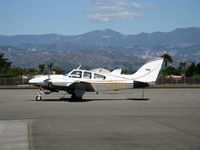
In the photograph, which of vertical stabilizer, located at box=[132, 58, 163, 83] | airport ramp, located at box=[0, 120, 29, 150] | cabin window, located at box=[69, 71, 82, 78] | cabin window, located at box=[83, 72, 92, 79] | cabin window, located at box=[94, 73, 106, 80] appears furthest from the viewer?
vertical stabilizer, located at box=[132, 58, 163, 83]

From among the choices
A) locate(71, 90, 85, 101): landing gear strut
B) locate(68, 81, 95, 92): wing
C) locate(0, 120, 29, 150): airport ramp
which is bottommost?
locate(0, 120, 29, 150): airport ramp

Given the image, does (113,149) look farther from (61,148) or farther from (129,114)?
(129,114)

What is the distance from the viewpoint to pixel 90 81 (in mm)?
26156

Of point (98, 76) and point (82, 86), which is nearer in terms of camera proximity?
point (82, 86)

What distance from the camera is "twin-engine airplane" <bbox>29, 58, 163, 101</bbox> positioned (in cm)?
2572

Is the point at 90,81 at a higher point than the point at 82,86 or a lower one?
higher

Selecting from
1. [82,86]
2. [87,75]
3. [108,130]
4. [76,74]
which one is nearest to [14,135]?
[108,130]

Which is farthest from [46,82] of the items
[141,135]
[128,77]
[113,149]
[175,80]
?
[175,80]

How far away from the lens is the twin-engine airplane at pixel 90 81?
84.4 ft

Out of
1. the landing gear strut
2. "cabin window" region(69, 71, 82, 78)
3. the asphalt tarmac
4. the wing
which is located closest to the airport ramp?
the asphalt tarmac

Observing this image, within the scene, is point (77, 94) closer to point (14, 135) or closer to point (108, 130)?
point (108, 130)

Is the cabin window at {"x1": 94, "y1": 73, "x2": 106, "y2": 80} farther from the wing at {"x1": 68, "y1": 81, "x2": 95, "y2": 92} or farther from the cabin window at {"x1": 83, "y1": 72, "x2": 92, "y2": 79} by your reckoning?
the wing at {"x1": 68, "y1": 81, "x2": 95, "y2": 92}

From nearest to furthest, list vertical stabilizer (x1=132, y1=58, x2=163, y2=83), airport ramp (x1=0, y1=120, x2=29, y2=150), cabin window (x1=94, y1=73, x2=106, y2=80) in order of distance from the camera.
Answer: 1. airport ramp (x1=0, y1=120, x2=29, y2=150)
2. cabin window (x1=94, y1=73, x2=106, y2=80)
3. vertical stabilizer (x1=132, y1=58, x2=163, y2=83)

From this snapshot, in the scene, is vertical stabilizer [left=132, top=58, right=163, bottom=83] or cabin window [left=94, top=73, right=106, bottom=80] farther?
vertical stabilizer [left=132, top=58, right=163, bottom=83]
